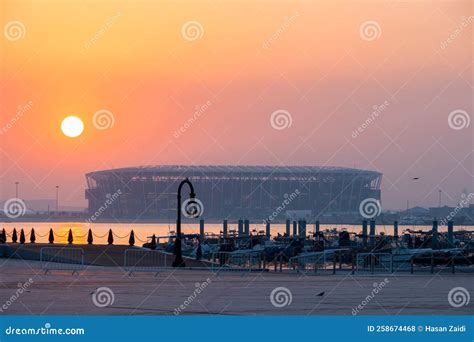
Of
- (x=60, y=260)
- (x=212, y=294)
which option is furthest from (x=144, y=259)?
(x=212, y=294)

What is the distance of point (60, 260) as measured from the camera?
34.9m

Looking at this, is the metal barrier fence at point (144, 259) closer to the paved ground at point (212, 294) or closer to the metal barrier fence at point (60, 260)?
the metal barrier fence at point (60, 260)

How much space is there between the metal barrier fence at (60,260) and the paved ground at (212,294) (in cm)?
159

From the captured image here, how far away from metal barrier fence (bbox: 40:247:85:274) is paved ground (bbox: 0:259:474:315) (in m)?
1.59

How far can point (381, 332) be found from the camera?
15.3m

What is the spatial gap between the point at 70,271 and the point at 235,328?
15.5m

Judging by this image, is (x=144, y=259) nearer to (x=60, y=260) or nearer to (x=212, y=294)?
(x=60, y=260)

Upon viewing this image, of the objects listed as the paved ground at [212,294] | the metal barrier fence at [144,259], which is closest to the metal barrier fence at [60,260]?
the paved ground at [212,294]

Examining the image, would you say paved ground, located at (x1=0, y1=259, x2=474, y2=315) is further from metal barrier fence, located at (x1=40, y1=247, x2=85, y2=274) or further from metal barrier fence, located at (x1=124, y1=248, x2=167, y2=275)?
metal barrier fence, located at (x1=124, y1=248, x2=167, y2=275)

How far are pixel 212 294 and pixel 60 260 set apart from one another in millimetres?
14330

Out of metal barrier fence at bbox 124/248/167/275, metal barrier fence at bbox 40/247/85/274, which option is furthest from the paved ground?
metal barrier fence at bbox 124/248/167/275

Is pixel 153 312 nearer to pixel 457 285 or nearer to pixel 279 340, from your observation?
pixel 279 340

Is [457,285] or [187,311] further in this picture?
[457,285]

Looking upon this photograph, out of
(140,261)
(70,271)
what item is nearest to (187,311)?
(70,271)
